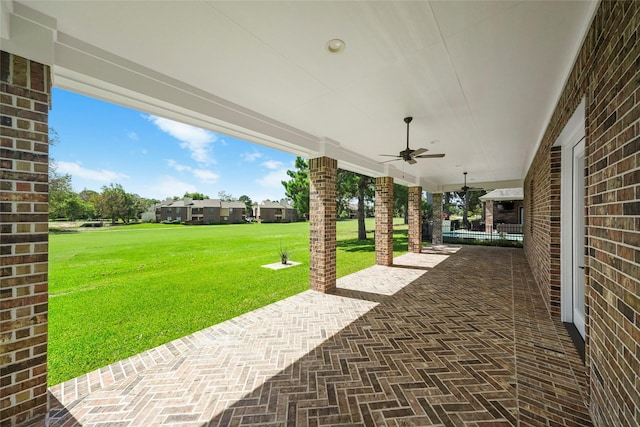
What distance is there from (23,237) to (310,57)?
9.09 ft

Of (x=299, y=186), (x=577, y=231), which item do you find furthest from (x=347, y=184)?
(x=577, y=231)

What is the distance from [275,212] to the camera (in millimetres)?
57969

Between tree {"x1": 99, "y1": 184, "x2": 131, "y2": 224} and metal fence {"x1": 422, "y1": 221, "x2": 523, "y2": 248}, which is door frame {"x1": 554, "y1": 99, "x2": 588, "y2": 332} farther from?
tree {"x1": 99, "y1": 184, "x2": 131, "y2": 224}

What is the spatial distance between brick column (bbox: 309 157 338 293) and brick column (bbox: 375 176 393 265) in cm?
290

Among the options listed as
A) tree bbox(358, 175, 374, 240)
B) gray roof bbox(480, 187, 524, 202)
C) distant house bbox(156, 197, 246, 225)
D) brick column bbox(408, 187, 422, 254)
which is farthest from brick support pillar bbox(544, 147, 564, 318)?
distant house bbox(156, 197, 246, 225)

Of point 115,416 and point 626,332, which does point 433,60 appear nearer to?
point 626,332

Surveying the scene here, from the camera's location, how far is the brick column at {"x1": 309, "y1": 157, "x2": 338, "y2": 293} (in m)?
5.28

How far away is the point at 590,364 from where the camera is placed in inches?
81.5

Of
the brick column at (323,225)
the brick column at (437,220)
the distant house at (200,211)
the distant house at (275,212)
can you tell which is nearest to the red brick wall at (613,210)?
the brick column at (323,225)

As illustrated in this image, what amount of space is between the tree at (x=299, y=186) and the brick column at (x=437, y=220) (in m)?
6.62

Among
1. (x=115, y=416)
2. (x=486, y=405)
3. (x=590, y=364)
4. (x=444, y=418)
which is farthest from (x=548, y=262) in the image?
(x=115, y=416)

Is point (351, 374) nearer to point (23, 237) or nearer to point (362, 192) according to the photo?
point (23, 237)

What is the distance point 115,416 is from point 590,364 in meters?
3.85

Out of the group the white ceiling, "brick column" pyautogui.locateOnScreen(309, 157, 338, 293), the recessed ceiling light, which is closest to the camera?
the white ceiling
